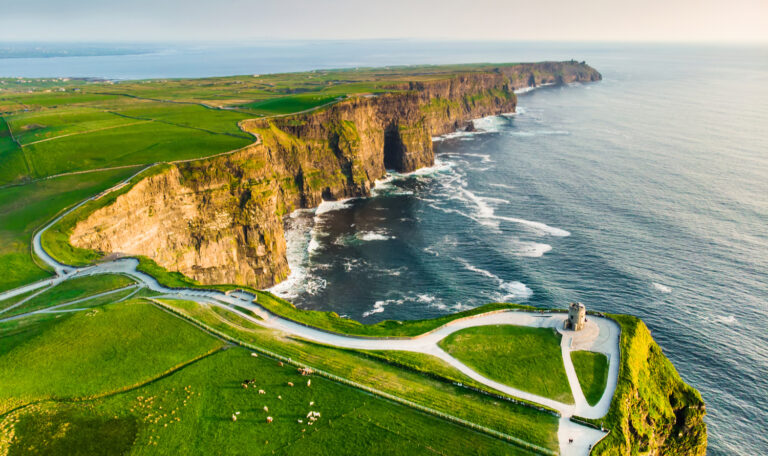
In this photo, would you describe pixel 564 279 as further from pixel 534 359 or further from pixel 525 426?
pixel 525 426

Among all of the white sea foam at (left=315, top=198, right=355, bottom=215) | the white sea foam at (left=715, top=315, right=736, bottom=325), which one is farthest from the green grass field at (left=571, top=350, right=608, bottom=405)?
the white sea foam at (left=315, top=198, right=355, bottom=215)

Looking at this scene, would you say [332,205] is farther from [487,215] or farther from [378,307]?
[378,307]

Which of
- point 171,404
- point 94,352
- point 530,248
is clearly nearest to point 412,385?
point 171,404

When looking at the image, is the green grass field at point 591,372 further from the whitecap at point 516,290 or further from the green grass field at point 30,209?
the green grass field at point 30,209

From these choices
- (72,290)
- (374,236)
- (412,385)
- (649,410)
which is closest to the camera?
(649,410)

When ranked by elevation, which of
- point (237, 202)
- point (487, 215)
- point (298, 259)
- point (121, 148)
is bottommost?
point (298, 259)

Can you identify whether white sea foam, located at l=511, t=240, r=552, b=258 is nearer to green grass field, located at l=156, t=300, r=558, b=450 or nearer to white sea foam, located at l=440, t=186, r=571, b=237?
white sea foam, located at l=440, t=186, r=571, b=237
